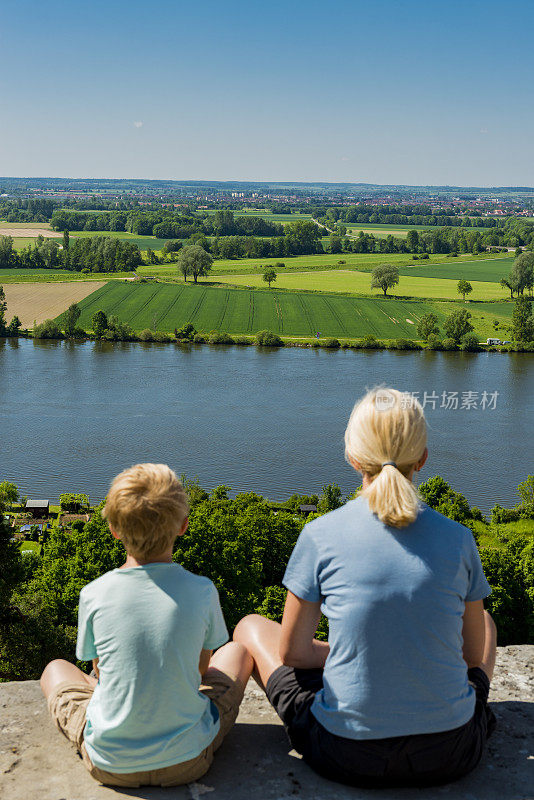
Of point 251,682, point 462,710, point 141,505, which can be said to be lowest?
point 251,682

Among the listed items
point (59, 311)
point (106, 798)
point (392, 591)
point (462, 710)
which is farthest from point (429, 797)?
point (59, 311)

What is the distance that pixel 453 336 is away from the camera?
58.8 meters

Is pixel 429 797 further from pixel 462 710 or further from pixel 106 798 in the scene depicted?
pixel 106 798

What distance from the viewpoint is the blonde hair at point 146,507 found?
2.72 m

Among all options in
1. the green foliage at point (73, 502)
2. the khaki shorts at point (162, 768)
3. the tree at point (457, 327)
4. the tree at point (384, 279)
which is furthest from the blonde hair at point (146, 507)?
the tree at point (384, 279)

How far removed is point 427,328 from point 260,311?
1461 cm

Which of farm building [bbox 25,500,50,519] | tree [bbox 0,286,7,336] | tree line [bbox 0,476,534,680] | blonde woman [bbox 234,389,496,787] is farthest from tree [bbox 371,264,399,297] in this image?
blonde woman [bbox 234,389,496,787]

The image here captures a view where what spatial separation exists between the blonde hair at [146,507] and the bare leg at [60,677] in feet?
3.24

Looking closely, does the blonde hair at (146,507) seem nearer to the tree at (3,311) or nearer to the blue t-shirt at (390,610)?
the blue t-shirt at (390,610)

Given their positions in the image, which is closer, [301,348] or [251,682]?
[251,682]

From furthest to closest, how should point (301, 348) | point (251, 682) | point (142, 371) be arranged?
1. point (301, 348)
2. point (142, 371)
3. point (251, 682)

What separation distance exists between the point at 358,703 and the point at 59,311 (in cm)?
6513

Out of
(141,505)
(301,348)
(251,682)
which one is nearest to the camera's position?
Result: (141,505)

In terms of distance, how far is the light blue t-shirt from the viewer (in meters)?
2.83
